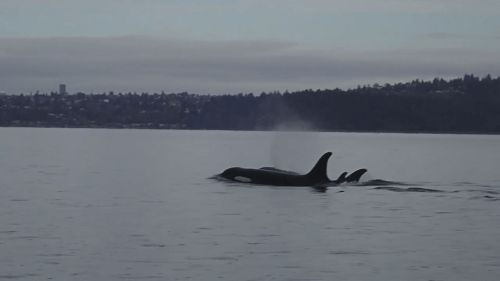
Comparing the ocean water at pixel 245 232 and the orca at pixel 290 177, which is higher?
the orca at pixel 290 177

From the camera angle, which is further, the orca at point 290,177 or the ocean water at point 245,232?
the orca at point 290,177

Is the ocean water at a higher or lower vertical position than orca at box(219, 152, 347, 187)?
lower

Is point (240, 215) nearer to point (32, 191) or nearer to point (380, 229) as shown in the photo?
point (380, 229)

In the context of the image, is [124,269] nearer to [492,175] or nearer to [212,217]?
[212,217]

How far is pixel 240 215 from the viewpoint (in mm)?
26938

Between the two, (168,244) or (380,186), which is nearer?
(168,244)

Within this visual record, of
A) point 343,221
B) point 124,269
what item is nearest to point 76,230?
point 124,269

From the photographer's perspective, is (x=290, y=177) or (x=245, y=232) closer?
(x=245, y=232)

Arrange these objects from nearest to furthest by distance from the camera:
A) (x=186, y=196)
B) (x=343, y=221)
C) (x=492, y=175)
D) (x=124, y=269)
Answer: (x=124, y=269)
(x=343, y=221)
(x=186, y=196)
(x=492, y=175)

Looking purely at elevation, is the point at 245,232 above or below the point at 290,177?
below

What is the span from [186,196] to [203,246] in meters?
13.1

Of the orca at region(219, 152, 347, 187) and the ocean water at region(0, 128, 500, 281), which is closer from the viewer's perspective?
the ocean water at region(0, 128, 500, 281)

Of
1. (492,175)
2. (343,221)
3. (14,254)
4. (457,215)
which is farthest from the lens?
(492,175)

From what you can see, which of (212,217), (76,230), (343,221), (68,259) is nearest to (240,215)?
(212,217)
